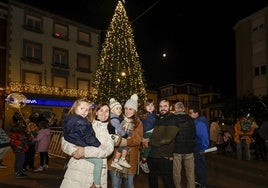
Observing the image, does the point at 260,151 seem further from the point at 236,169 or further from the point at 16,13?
the point at 16,13

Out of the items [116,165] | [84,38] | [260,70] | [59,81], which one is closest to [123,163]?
[116,165]

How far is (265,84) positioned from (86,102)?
30098 mm

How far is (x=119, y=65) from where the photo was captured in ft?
68.6

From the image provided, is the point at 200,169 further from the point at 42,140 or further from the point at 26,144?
the point at 42,140

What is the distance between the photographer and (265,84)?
32156 mm

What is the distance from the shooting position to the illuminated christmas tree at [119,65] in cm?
2066

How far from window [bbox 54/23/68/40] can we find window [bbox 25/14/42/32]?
A: 192 centimetres

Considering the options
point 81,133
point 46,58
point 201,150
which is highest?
point 46,58

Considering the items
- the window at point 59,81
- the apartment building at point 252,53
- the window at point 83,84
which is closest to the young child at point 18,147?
the apartment building at point 252,53

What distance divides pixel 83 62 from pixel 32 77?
22.2 ft

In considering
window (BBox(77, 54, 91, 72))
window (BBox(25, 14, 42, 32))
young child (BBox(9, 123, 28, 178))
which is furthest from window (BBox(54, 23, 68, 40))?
young child (BBox(9, 123, 28, 178))

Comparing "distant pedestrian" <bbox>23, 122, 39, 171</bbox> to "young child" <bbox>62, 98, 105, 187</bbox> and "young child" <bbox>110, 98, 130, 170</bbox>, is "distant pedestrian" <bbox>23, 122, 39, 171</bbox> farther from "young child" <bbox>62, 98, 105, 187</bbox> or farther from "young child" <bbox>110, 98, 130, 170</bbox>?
"young child" <bbox>62, 98, 105, 187</bbox>

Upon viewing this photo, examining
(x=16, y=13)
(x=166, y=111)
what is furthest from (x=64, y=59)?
(x=166, y=111)

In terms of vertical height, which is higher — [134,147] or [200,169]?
[134,147]
